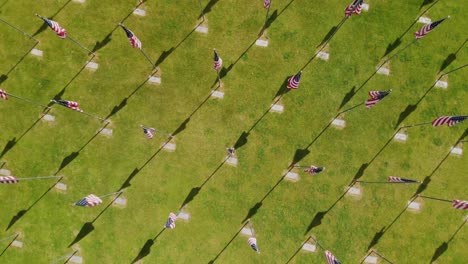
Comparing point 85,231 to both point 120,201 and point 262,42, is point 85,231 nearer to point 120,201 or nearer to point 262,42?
point 120,201

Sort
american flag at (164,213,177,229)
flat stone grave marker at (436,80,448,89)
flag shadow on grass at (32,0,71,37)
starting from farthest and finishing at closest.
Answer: flag shadow on grass at (32,0,71,37) → flat stone grave marker at (436,80,448,89) → american flag at (164,213,177,229)

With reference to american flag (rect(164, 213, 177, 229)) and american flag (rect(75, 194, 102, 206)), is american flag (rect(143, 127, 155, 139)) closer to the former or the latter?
american flag (rect(75, 194, 102, 206))

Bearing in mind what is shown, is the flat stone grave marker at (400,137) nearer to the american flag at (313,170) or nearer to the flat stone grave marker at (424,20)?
the american flag at (313,170)

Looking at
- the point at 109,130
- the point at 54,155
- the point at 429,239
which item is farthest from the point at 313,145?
the point at 54,155

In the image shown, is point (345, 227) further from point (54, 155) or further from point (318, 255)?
point (54, 155)

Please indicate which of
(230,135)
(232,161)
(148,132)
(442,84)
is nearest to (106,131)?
(148,132)

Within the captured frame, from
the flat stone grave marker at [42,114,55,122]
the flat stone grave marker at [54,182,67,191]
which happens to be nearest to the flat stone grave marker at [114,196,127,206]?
the flat stone grave marker at [54,182,67,191]

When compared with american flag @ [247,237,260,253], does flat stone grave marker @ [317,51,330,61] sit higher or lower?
higher

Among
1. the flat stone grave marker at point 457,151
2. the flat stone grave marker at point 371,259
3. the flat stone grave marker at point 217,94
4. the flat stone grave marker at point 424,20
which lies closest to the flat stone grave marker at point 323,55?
the flat stone grave marker at point 424,20
